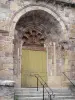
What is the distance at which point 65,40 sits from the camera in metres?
15.3

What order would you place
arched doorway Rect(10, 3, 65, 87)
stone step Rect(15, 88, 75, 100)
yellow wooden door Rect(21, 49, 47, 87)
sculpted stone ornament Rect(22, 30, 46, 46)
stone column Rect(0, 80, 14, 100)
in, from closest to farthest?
stone column Rect(0, 80, 14, 100), stone step Rect(15, 88, 75, 100), arched doorway Rect(10, 3, 65, 87), yellow wooden door Rect(21, 49, 47, 87), sculpted stone ornament Rect(22, 30, 46, 46)

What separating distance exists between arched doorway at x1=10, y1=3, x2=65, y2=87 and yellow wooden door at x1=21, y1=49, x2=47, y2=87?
0.31 metres

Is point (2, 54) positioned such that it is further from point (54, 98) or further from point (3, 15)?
point (54, 98)

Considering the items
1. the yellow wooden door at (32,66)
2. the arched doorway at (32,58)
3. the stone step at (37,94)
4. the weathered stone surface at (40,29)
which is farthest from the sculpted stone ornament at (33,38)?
the stone step at (37,94)

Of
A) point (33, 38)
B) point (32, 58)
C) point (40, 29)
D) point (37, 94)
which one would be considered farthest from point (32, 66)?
point (37, 94)

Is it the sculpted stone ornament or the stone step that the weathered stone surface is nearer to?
the sculpted stone ornament

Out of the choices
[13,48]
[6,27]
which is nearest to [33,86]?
[13,48]

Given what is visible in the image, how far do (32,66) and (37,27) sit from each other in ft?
6.03

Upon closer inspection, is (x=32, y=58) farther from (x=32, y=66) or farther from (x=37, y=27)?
(x=37, y=27)

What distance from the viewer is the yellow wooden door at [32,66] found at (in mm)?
15242

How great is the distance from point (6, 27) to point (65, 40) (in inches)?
117

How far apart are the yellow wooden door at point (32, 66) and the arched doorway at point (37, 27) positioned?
0.31 m

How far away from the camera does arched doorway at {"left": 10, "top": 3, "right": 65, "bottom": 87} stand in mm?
14898

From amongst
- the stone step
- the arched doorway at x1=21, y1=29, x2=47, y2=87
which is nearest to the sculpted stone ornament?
the arched doorway at x1=21, y1=29, x2=47, y2=87
